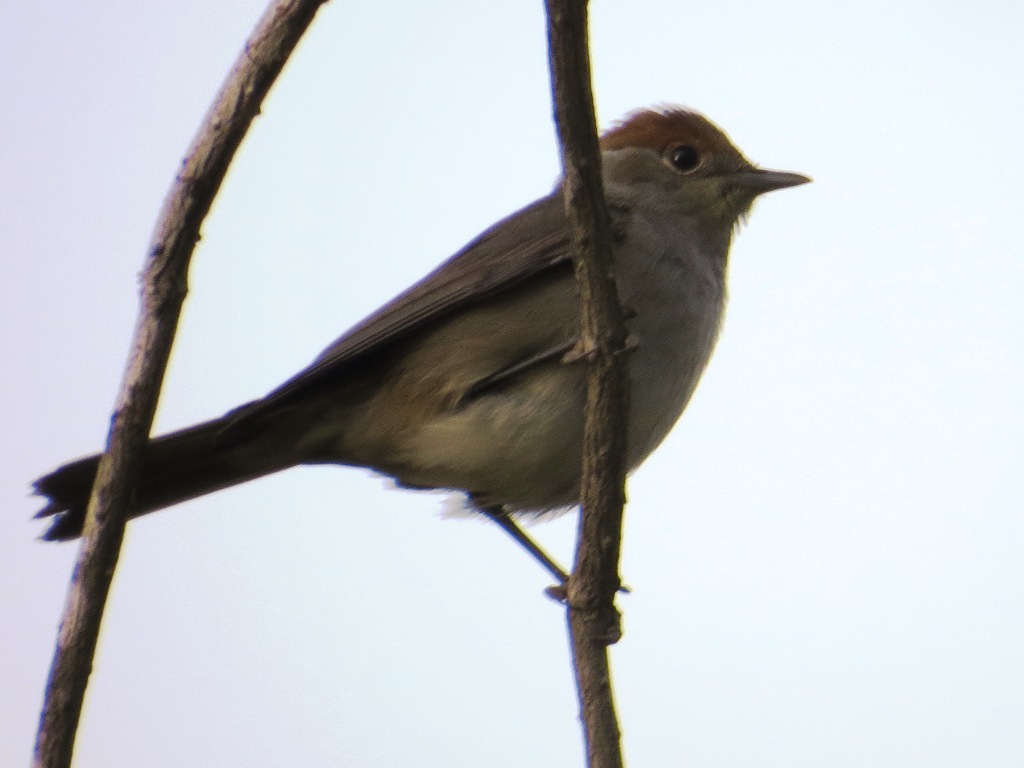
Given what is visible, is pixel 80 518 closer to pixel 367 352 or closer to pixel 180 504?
pixel 180 504

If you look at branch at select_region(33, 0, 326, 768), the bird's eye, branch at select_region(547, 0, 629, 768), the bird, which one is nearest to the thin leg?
the bird

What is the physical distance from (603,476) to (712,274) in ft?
7.02

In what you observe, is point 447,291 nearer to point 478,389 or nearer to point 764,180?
point 478,389

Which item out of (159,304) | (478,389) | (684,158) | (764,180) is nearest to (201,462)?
(478,389)

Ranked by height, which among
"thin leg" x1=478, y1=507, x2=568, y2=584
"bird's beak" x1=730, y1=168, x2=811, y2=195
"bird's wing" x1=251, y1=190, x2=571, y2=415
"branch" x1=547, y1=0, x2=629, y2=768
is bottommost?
"branch" x1=547, y1=0, x2=629, y2=768

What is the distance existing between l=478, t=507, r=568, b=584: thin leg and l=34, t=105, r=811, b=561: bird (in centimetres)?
3

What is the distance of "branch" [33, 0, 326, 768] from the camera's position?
311cm

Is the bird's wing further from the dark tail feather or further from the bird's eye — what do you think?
the bird's eye

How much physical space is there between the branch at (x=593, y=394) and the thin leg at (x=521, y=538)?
1282 mm

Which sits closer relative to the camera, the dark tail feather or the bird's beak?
the dark tail feather

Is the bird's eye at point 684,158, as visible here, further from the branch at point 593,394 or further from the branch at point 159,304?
the branch at point 159,304

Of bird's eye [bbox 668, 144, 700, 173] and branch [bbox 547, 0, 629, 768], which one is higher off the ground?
bird's eye [bbox 668, 144, 700, 173]

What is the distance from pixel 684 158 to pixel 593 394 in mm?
3006

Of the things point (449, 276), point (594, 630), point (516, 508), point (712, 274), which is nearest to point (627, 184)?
point (712, 274)
